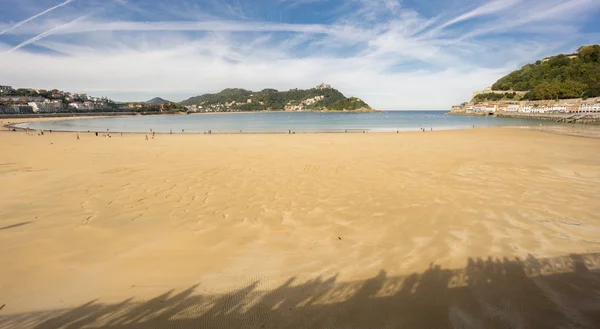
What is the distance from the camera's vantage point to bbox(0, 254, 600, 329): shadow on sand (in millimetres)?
3582

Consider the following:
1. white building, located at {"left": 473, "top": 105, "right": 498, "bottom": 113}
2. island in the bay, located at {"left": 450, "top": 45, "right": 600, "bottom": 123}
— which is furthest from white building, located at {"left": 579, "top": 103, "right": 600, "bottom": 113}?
white building, located at {"left": 473, "top": 105, "right": 498, "bottom": 113}

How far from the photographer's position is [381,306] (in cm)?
389

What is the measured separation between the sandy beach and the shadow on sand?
22mm

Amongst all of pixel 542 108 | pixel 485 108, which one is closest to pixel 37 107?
pixel 485 108

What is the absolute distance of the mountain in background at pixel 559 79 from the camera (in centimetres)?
9005

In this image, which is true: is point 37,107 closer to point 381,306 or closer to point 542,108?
point 381,306

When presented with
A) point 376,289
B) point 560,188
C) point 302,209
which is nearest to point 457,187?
point 560,188

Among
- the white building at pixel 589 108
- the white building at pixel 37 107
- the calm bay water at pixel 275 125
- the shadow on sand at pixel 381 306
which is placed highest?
the white building at pixel 37 107

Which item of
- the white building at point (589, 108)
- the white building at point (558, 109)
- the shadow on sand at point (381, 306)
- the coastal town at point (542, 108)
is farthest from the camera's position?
the white building at point (558, 109)

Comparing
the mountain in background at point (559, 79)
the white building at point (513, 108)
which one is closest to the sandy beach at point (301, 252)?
the white building at point (513, 108)

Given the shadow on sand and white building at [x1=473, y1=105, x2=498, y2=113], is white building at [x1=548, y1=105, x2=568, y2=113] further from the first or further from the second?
the shadow on sand

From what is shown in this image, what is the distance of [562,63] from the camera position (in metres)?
122

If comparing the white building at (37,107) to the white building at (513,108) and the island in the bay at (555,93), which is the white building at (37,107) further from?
the white building at (513,108)

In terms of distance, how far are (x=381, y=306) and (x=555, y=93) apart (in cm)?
12294
